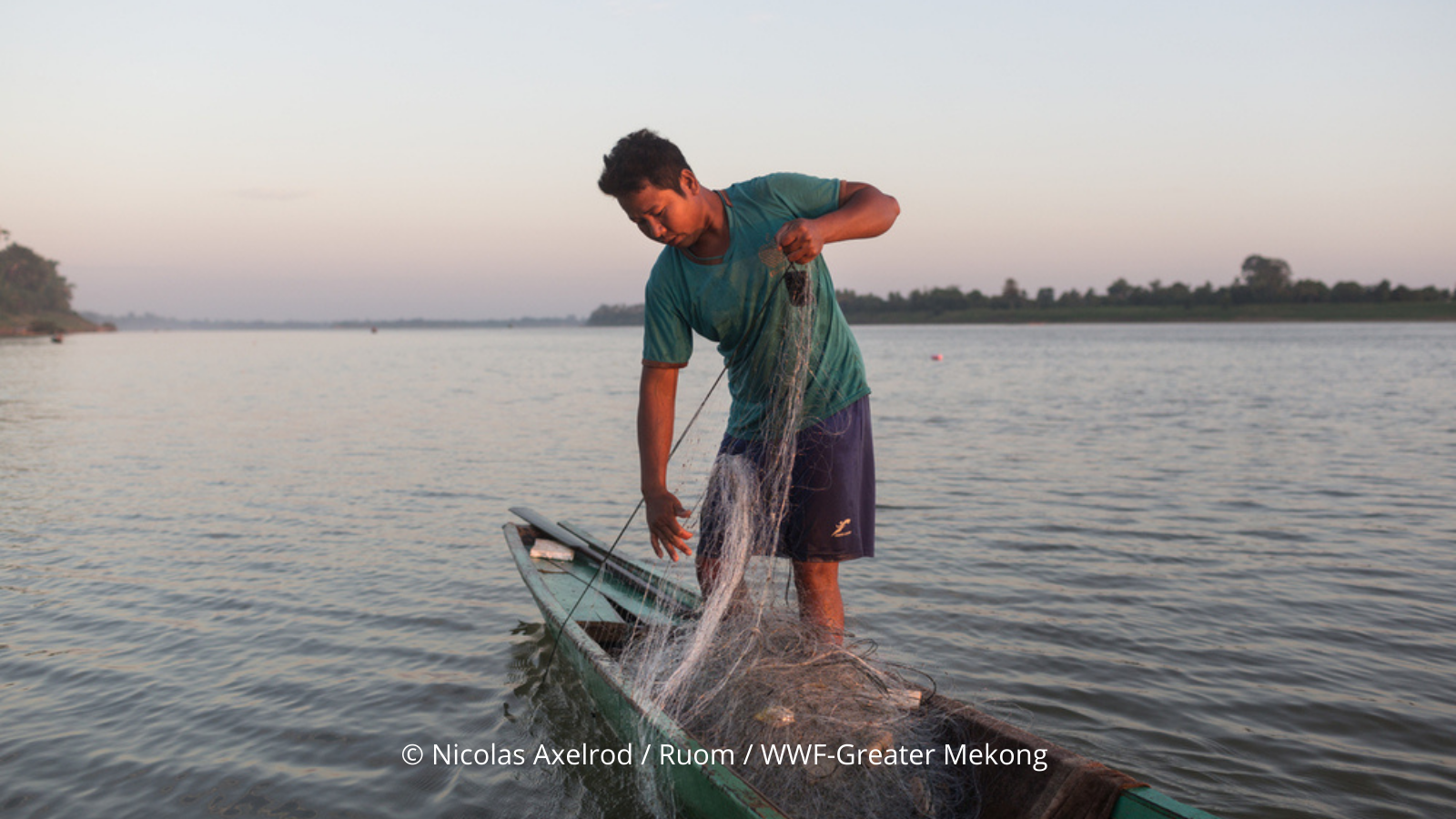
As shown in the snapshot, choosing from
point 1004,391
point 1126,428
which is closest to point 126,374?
point 1004,391

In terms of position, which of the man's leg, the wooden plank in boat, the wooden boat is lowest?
the wooden plank in boat

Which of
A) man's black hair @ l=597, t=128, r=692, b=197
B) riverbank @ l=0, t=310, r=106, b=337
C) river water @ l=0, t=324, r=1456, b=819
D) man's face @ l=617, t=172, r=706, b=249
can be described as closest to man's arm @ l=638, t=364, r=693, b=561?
river water @ l=0, t=324, r=1456, b=819

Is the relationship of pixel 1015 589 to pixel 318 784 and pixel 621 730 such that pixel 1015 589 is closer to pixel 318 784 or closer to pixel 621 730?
pixel 621 730

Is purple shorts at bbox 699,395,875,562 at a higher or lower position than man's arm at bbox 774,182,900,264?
lower

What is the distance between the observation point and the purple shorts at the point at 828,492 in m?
3.37

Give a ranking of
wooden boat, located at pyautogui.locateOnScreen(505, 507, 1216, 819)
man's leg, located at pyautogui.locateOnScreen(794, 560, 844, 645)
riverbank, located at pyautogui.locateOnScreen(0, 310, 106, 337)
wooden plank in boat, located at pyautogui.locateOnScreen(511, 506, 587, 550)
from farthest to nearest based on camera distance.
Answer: riverbank, located at pyautogui.locateOnScreen(0, 310, 106, 337) < wooden plank in boat, located at pyautogui.locateOnScreen(511, 506, 587, 550) < man's leg, located at pyautogui.locateOnScreen(794, 560, 844, 645) < wooden boat, located at pyautogui.locateOnScreen(505, 507, 1216, 819)

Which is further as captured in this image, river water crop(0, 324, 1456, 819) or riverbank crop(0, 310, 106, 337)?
riverbank crop(0, 310, 106, 337)

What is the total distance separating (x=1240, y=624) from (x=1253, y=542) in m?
2.51

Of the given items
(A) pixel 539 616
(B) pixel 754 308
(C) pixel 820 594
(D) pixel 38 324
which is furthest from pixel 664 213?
(D) pixel 38 324

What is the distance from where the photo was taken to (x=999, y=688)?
5105 mm

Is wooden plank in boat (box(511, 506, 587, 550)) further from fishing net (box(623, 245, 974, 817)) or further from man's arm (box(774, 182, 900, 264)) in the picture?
man's arm (box(774, 182, 900, 264))

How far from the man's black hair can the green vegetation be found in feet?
398

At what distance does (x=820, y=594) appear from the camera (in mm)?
3498

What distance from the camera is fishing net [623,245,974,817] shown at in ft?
9.96
